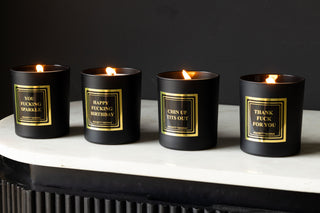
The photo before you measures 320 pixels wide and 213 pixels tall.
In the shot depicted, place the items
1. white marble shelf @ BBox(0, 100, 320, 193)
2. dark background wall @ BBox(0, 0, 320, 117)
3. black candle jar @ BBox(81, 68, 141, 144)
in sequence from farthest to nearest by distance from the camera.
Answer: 1. dark background wall @ BBox(0, 0, 320, 117)
2. black candle jar @ BBox(81, 68, 141, 144)
3. white marble shelf @ BBox(0, 100, 320, 193)

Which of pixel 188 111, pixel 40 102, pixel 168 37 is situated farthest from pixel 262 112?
pixel 168 37

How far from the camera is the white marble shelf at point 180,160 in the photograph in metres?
0.69

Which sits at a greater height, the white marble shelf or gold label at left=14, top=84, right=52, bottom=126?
gold label at left=14, top=84, right=52, bottom=126

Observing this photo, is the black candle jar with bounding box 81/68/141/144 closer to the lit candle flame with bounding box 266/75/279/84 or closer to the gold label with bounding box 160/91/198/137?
the gold label with bounding box 160/91/198/137

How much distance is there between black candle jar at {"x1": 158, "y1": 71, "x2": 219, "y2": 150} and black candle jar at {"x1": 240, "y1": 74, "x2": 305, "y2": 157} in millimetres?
52

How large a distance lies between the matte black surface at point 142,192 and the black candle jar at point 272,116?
68mm

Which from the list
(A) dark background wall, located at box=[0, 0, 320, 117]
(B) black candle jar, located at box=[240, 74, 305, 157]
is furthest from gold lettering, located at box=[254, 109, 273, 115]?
(A) dark background wall, located at box=[0, 0, 320, 117]

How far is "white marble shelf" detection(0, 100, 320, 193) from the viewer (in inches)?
27.1

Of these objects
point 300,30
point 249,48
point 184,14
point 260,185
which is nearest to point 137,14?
point 184,14

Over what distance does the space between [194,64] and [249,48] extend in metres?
0.14

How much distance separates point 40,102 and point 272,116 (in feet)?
1.26

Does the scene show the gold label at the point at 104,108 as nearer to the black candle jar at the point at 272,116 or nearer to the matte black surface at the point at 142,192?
the matte black surface at the point at 142,192

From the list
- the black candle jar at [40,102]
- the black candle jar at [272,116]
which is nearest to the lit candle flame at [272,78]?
the black candle jar at [272,116]

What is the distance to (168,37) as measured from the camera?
49.5 inches
